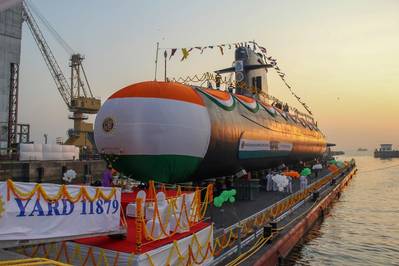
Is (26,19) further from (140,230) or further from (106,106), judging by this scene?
(140,230)

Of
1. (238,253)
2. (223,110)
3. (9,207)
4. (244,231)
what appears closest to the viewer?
(9,207)

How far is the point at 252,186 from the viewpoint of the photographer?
861 inches

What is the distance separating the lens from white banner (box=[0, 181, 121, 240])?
7410 millimetres

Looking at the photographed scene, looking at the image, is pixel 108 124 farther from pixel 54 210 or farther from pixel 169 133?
pixel 54 210

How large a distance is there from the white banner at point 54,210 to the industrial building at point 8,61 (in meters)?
46.9

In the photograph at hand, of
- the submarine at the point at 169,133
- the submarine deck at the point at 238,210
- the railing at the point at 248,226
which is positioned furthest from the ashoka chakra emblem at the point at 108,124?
the railing at the point at 248,226

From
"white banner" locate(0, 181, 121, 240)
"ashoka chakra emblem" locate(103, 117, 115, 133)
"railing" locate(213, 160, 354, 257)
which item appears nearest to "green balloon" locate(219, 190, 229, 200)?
"railing" locate(213, 160, 354, 257)

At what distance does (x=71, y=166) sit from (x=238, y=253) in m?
34.6

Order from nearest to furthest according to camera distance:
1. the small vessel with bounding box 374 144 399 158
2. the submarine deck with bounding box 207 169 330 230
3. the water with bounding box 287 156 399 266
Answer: the submarine deck with bounding box 207 169 330 230 < the water with bounding box 287 156 399 266 < the small vessel with bounding box 374 144 399 158

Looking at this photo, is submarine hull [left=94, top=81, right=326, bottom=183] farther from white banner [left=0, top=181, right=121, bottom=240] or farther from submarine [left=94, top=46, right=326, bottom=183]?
white banner [left=0, top=181, right=121, bottom=240]

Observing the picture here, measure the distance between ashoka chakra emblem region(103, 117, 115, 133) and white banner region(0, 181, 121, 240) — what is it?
5499mm

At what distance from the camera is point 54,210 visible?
27.1ft

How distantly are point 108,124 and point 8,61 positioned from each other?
4446cm

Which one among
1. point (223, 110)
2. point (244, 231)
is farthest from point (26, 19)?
point (244, 231)
